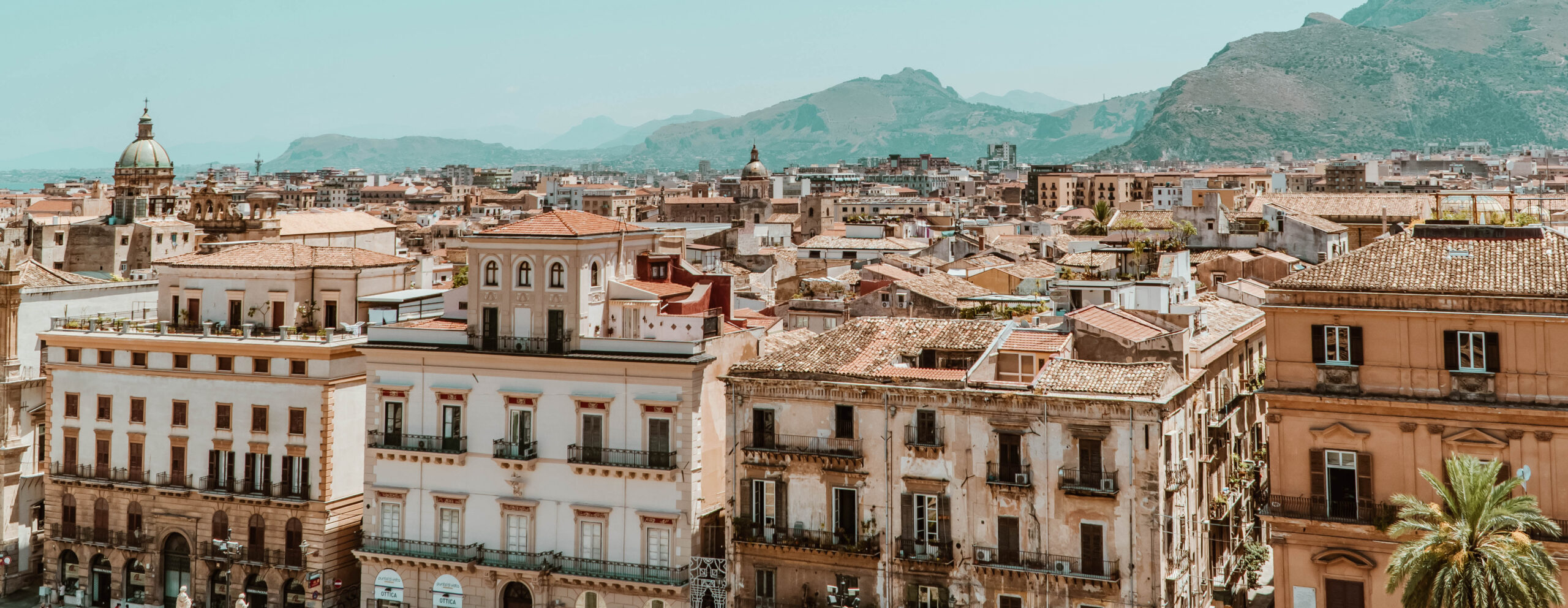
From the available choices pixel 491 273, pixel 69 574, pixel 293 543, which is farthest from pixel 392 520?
pixel 69 574

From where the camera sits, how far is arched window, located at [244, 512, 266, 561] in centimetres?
4597

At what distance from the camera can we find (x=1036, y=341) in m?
37.6

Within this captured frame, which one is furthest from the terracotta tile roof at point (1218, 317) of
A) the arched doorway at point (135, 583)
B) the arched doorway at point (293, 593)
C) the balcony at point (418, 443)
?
the arched doorway at point (135, 583)

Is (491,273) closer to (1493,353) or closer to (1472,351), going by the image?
(1472,351)

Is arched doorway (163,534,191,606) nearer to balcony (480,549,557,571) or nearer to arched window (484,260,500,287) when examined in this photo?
balcony (480,549,557,571)

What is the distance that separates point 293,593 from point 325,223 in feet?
211

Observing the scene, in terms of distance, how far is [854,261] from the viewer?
268 feet

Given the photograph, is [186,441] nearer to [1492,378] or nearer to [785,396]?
[785,396]

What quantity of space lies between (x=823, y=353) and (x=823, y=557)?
18.1 ft

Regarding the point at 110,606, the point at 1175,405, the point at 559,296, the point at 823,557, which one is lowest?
the point at 110,606

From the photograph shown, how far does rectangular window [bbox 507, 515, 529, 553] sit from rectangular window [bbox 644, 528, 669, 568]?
3817 millimetres

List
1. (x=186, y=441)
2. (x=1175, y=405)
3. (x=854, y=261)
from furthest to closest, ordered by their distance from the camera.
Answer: (x=854, y=261) < (x=186, y=441) < (x=1175, y=405)

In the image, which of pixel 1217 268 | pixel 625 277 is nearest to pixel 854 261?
pixel 1217 268

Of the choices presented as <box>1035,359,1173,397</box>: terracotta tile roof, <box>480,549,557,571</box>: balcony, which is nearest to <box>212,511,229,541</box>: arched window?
<box>480,549,557,571</box>: balcony
